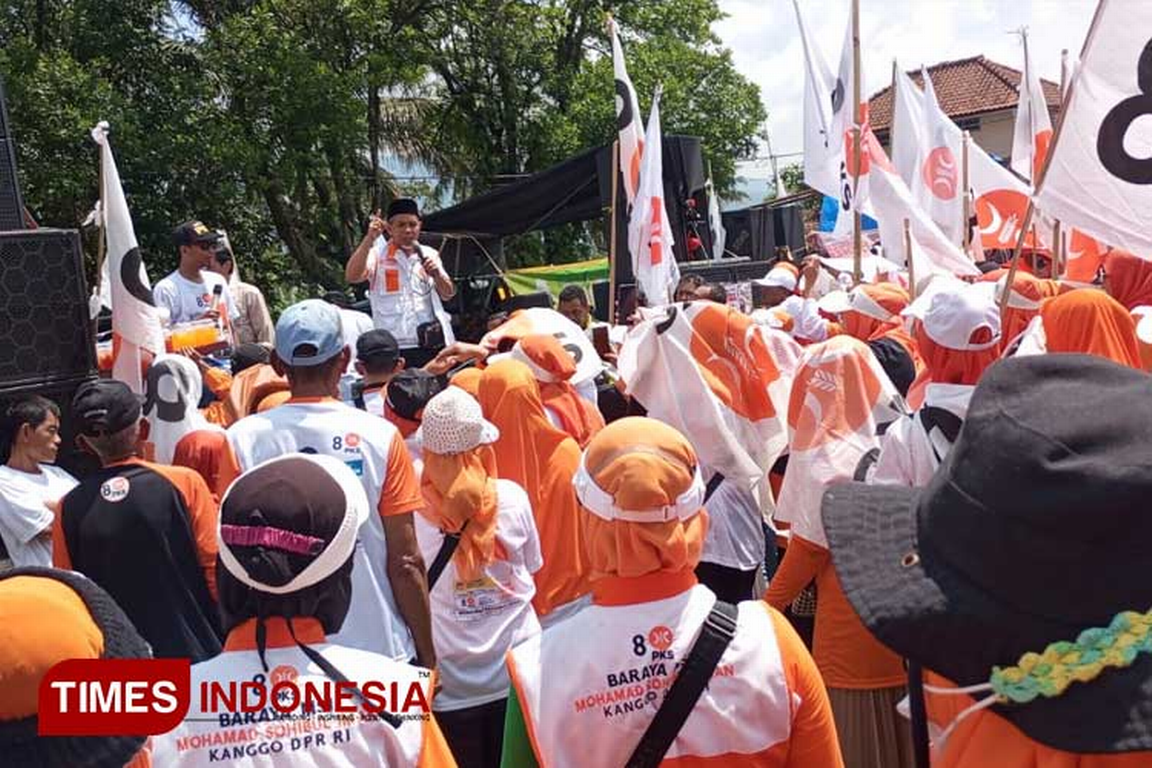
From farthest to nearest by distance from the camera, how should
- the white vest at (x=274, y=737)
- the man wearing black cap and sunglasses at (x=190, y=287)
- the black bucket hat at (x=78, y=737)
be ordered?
the man wearing black cap and sunglasses at (x=190, y=287) < the white vest at (x=274, y=737) < the black bucket hat at (x=78, y=737)

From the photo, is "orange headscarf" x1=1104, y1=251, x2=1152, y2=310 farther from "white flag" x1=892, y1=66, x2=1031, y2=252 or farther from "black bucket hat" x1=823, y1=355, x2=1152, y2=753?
"black bucket hat" x1=823, y1=355, x2=1152, y2=753

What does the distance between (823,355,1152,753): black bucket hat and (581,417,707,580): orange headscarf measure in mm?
752

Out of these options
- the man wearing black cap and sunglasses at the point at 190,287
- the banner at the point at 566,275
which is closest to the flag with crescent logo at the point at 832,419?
the man wearing black cap and sunglasses at the point at 190,287

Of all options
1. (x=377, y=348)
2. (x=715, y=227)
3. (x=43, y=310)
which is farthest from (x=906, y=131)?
(x=43, y=310)

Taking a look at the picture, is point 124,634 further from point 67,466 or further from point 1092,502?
point 67,466

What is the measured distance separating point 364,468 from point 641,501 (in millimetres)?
1327

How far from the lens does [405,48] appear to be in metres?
19.0

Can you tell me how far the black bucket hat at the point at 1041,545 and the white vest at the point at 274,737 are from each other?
938 millimetres

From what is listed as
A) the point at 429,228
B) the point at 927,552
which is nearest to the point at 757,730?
the point at 927,552

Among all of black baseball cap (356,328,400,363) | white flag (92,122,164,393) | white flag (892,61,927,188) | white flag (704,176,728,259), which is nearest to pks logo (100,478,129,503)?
black baseball cap (356,328,400,363)

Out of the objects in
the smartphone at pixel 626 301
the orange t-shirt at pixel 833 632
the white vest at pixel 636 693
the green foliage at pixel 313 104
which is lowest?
the orange t-shirt at pixel 833 632

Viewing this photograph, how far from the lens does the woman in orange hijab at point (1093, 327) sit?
140 inches

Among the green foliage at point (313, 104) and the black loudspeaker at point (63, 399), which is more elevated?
the green foliage at point (313, 104)

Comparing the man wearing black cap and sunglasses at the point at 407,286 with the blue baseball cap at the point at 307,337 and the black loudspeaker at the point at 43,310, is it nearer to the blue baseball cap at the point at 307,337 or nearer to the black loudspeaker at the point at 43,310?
the black loudspeaker at the point at 43,310
